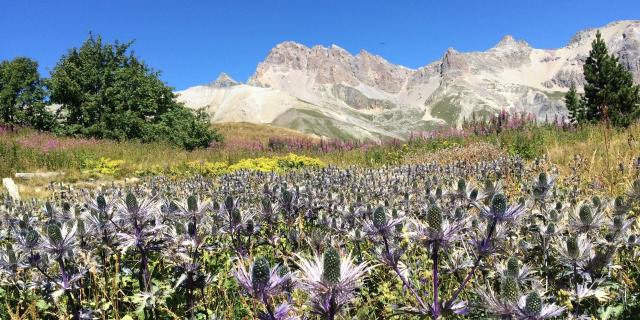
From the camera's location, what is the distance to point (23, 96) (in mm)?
36844

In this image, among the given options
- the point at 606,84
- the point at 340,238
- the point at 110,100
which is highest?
the point at 606,84

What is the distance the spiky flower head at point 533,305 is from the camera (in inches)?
60.2

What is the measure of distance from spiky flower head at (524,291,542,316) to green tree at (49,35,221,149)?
27.9 metres

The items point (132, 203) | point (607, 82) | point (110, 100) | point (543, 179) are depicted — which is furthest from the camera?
point (607, 82)

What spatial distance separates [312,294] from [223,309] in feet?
6.36

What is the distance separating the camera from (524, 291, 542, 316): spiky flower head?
1529mm

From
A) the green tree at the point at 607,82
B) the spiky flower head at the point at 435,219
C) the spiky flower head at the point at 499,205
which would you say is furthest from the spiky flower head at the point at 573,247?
the green tree at the point at 607,82

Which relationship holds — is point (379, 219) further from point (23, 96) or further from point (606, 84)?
point (606, 84)

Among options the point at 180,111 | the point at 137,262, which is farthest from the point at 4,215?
the point at 180,111

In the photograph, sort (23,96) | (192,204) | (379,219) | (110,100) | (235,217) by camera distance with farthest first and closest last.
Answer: (23,96), (110,100), (235,217), (192,204), (379,219)

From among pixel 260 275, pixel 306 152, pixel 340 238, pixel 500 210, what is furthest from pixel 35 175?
pixel 500 210

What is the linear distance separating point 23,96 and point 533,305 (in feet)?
142

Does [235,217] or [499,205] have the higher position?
[499,205]

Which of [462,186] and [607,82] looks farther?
[607,82]
